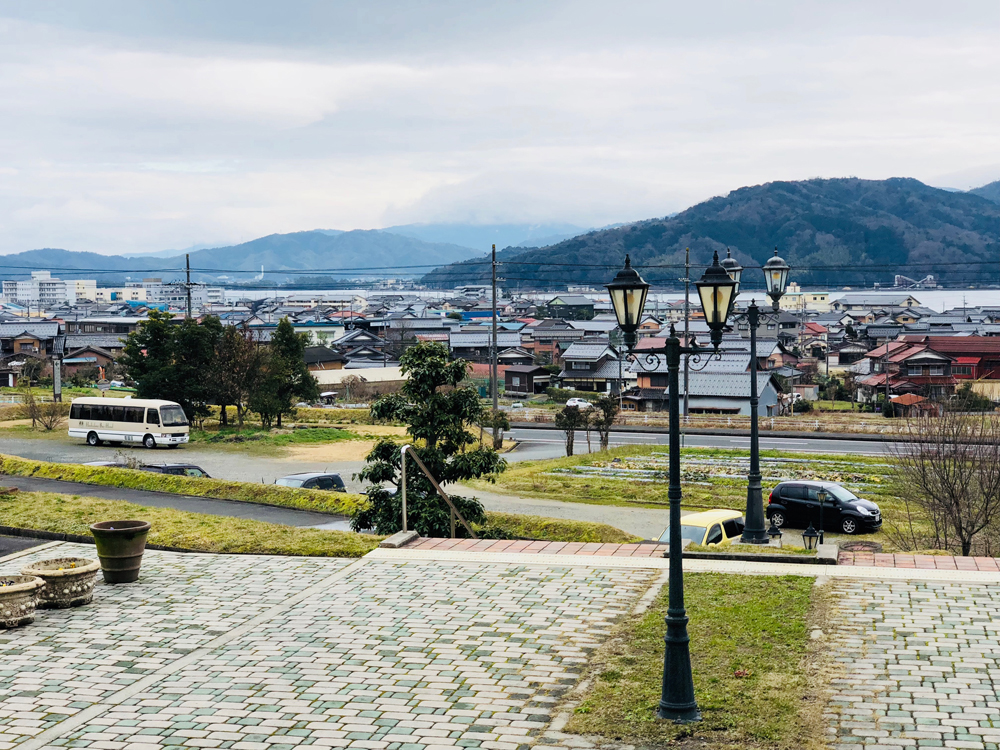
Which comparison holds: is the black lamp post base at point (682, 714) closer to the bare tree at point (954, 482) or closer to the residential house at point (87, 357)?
the bare tree at point (954, 482)

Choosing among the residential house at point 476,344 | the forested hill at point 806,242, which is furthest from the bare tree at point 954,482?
the forested hill at point 806,242

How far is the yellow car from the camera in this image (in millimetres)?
15594

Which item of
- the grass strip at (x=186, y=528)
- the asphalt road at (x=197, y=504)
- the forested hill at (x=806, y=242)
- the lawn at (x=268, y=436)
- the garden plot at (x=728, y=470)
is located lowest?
the garden plot at (x=728, y=470)

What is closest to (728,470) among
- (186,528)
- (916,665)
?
(186,528)

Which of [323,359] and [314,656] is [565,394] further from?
[314,656]

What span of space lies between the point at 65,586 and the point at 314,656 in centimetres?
A: 303

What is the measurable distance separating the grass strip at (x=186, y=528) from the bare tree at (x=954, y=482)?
953 centimetres

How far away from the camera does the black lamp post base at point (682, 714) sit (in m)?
6.39

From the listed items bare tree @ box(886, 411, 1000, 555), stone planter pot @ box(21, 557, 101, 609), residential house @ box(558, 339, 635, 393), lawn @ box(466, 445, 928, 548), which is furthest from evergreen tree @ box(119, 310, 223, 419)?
residential house @ box(558, 339, 635, 393)

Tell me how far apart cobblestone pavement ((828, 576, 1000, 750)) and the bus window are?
81.3 feet

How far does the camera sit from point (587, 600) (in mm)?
9242

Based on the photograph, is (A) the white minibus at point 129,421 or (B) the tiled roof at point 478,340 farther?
(B) the tiled roof at point 478,340

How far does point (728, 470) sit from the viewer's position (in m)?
28.5

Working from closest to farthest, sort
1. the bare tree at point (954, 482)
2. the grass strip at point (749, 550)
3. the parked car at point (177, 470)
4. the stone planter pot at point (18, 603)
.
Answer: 1. the stone planter pot at point (18, 603)
2. the grass strip at point (749, 550)
3. the bare tree at point (954, 482)
4. the parked car at point (177, 470)
